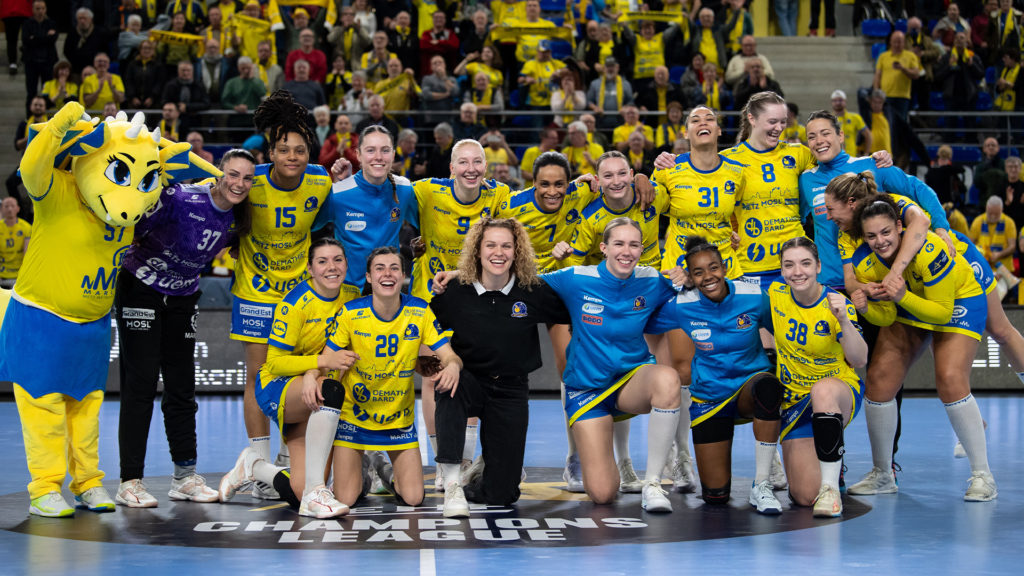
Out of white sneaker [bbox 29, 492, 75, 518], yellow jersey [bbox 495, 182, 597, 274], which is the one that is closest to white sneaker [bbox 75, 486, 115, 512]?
white sneaker [bbox 29, 492, 75, 518]

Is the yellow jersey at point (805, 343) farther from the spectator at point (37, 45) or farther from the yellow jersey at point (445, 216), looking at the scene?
the spectator at point (37, 45)

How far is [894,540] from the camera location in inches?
214

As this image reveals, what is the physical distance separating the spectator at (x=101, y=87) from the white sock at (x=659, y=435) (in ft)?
36.1

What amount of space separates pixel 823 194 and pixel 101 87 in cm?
1097

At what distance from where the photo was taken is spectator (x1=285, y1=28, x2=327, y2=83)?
15305mm

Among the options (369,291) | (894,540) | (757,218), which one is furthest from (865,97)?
(894,540)

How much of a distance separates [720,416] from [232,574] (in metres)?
2.88

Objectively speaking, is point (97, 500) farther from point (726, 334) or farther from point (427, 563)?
point (726, 334)

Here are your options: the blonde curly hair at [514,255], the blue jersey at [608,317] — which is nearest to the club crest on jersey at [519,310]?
the blonde curly hair at [514,255]

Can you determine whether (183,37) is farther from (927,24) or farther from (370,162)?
(927,24)

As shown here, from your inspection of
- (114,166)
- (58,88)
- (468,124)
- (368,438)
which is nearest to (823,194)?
(368,438)

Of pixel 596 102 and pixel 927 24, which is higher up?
pixel 927 24

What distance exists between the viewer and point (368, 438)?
6.33 metres

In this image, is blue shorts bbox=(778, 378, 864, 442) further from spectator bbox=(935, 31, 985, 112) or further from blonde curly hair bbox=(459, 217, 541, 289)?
spectator bbox=(935, 31, 985, 112)
